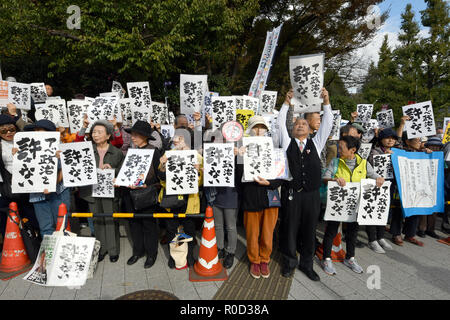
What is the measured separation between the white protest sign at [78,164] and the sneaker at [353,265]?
4536 mm

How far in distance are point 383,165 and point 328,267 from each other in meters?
2.26

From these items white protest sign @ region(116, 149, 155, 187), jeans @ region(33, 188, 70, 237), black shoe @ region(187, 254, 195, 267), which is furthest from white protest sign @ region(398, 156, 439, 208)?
jeans @ region(33, 188, 70, 237)

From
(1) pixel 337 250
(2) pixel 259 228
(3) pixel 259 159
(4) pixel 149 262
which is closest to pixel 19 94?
(4) pixel 149 262

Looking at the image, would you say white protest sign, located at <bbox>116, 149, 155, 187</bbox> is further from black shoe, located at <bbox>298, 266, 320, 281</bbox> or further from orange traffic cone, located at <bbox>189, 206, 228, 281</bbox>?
black shoe, located at <bbox>298, 266, 320, 281</bbox>

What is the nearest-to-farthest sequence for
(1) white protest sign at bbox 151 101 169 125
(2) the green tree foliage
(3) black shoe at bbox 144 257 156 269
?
(3) black shoe at bbox 144 257 156 269 < (1) white protest sign at bbox 151 101 169 125 < (2) the green tree foliage

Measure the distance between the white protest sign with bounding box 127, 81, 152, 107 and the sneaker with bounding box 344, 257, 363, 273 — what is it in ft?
18.3

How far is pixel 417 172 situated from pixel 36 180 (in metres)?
6.81

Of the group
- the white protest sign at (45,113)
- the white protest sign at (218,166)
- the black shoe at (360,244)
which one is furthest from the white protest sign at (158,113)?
the black shoe at (360,244)

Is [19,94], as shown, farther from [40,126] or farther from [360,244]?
[360,244]

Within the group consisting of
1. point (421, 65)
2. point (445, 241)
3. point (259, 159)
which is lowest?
point (445, 241)

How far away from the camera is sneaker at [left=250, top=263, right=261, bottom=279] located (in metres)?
3.89

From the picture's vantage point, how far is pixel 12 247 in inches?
159

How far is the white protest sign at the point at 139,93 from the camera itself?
598 cm

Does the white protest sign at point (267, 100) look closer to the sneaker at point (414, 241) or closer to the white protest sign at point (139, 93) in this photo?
the white protest sign at point (139, 93)
